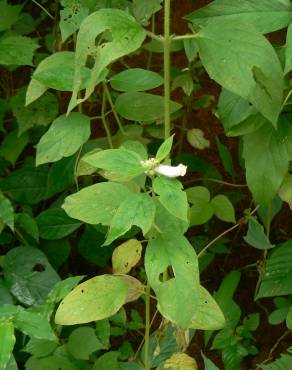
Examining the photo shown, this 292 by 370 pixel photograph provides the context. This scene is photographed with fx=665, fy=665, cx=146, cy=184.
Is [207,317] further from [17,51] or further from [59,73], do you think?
[17,51]

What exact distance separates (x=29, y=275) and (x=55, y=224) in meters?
0.17

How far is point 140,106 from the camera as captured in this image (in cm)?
146

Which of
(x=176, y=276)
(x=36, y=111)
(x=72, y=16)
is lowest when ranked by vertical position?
(x=36, y=111)

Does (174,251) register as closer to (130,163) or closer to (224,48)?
(130,163)

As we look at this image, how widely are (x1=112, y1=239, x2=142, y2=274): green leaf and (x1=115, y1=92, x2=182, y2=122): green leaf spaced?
31cm

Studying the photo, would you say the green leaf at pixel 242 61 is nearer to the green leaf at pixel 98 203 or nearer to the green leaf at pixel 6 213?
the green leaf at pixel 98 203

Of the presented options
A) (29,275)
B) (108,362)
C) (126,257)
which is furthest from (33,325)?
(29,275)

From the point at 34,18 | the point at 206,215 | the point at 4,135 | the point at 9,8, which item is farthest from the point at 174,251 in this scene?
the point at 34,18

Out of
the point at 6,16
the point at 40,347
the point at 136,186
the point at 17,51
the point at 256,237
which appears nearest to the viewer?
the point at 136,186

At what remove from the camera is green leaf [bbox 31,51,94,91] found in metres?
1.30

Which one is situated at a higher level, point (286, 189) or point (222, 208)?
point (286, 189)

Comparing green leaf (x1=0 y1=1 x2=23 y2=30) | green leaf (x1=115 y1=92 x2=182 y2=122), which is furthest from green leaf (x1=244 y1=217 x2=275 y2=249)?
green leaf (x1=0 y1=1 x2=23 y2=30)

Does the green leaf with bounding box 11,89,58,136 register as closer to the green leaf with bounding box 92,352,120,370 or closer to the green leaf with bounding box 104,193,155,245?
the green leaf with bounding box 92,352,120,370

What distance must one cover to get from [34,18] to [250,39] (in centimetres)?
136
